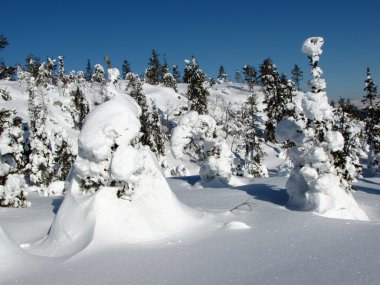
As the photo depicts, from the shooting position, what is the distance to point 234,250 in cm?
679

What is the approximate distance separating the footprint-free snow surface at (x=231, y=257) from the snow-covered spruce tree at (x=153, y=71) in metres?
87.7

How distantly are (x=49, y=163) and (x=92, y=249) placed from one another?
27.8m

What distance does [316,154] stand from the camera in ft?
36.5

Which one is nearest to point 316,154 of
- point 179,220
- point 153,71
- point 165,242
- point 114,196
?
point 179,220

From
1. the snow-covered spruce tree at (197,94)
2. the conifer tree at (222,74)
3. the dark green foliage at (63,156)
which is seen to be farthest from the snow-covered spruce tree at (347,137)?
the conifer tree at (222,74)

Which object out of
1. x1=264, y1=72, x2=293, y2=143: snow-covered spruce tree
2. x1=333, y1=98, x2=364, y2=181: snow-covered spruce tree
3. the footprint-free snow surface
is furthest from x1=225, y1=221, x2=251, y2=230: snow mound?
x1=264, y1=72, x2=293, y2=143: snow-covered spruce tree

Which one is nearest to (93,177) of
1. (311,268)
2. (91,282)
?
(91,282)

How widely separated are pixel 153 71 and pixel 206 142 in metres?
79.8

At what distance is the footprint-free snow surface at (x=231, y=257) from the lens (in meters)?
5.41

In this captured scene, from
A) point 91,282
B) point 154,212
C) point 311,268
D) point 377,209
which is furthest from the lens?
point 377,209

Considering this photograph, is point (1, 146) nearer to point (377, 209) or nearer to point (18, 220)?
point (18, 220)

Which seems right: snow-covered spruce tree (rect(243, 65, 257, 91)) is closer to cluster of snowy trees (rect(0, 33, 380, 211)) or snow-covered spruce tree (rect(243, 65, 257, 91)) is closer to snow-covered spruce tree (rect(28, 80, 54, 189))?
cluster of snowy trees (rect(0, 33, 380, 211))

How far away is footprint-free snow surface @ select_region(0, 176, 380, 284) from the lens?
17.8 feet

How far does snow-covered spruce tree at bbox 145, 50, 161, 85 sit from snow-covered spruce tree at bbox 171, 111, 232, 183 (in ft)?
249
